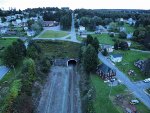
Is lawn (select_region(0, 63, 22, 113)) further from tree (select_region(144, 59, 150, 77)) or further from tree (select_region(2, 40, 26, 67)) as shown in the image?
tree (select_region(144, 59, 150, 77))

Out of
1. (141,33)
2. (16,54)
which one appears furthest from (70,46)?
(141,33)

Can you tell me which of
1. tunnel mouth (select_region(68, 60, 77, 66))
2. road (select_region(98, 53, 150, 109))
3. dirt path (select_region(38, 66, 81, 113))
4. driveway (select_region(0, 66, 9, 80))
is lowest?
dirt path (select_region(38, 66, 81, 113))

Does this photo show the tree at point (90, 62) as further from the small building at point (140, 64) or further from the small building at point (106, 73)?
the small building at point (140, 64)

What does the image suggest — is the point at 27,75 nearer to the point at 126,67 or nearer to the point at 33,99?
the point at 33,99

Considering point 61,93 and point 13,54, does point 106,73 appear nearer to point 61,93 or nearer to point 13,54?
point 61,93

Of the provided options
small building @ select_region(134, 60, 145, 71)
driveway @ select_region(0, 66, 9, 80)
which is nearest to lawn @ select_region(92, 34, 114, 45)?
small building @ select_region(134, 60, 145, 71)

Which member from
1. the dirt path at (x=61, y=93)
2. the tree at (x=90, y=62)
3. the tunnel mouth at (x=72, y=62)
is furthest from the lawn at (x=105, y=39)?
the tree at (x=90, y=62)

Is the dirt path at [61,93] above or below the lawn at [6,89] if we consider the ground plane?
below
